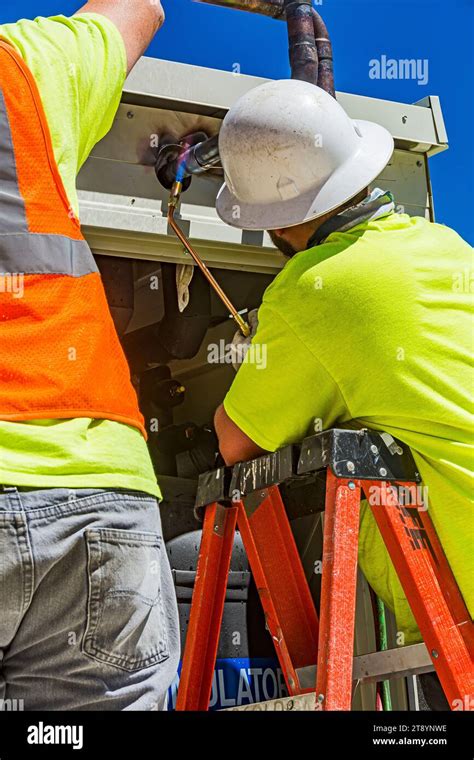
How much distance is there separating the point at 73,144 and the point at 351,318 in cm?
77

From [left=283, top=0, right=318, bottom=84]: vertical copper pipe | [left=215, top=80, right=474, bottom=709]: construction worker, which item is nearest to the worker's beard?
[left=215, top=80, right=474, bottom=709]: construction worker

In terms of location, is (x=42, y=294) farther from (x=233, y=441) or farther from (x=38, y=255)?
(x=233, y=441)

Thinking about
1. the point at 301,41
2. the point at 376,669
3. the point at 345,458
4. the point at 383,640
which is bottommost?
the point at 376,669

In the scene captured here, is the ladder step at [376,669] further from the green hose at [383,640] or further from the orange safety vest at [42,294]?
the orange safety vest at [42,294]

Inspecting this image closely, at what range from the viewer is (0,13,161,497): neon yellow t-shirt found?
136cm

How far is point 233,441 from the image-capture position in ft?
7.45

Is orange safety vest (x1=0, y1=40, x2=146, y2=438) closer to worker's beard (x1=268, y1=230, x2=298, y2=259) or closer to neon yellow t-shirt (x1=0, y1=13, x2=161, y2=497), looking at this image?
neon yellow t-shirt (x1=0, y1=13, x2=161, y2=497)

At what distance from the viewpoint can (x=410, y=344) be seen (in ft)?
6.79

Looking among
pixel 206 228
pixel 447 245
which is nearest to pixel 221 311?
pixel 206 228

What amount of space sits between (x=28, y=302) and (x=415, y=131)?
199cm

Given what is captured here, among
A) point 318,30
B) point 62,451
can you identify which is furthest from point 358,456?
point 318,30
